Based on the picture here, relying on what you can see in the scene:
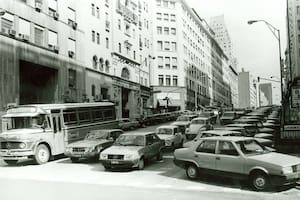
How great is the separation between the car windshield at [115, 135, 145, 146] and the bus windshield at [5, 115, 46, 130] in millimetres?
4476

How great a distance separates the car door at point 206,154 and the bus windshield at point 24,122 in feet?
28.9

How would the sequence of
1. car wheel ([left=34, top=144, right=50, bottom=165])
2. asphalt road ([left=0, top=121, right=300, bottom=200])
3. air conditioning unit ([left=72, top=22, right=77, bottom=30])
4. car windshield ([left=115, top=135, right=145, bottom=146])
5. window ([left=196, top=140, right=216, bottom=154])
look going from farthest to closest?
air conditioning unit ([left=72, top=22, right=77, bottom=30])
car wheel ([left=34, top=144, right=50, bottom=165])
car windshield ([left=115, top=135, right=145, bottom=146])
window ([left=196, top=140, right=216, bottom=154])
asphalt road ([left=0, top=121, right=300, bottom=200])

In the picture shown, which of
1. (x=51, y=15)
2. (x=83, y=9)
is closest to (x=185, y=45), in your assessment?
(x=83, y=9)

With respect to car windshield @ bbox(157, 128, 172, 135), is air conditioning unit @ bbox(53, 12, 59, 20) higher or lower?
higher

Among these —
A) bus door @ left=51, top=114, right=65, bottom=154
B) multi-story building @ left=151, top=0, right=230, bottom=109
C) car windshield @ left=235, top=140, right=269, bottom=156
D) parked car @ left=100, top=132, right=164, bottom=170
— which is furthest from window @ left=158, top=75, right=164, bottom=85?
car windshield @ left=235, top=140, right=269, bottom=156

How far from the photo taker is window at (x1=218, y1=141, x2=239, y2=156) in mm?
11445

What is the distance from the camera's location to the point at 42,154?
17.6 metres

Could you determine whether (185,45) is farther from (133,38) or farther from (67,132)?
(67,132)

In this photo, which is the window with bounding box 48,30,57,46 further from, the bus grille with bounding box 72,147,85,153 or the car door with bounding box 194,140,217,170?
the car door with bounding box 194,140,217,170

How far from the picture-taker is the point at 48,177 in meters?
13.5

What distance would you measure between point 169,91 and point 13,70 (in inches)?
2002

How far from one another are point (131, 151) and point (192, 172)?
9.73ft

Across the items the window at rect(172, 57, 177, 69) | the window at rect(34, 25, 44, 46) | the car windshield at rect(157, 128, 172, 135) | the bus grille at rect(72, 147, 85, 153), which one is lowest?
the bus grille at rect(72, 147, 85, 153)

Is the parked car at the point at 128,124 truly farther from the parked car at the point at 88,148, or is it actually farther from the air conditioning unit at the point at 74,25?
the parked car at the point at 88,148
